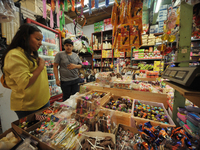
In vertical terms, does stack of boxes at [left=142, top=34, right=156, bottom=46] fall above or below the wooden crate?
above

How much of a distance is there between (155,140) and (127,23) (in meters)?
1.71

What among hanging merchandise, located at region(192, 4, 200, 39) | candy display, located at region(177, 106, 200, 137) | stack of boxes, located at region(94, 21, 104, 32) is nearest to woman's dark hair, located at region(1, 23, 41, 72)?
candy display, located at region(177, 106, 200, 137)

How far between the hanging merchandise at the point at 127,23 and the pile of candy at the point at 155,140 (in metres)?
1.46

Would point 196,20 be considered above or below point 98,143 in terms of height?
above

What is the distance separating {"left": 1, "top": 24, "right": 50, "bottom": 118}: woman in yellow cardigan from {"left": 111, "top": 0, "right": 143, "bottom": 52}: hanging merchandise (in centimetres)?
132

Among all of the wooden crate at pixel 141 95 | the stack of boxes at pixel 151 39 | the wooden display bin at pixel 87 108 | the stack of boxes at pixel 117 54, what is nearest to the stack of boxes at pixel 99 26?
the stack of boxes at pixel 117 54

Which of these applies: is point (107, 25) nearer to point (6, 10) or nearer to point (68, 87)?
→ point (68, 87)

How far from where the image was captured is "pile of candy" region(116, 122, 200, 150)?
579mm

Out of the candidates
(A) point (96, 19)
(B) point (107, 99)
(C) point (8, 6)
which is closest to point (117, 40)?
(B) point (107, 99)

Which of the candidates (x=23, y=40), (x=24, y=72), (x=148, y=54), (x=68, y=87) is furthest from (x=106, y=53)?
(x=24, y=72)

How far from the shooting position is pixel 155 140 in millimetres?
660

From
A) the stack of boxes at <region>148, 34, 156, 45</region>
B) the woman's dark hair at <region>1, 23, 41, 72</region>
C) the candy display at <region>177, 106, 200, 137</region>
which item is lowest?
the candy display at <region>177, 106, 200, 137</region>

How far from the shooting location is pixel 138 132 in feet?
2.56

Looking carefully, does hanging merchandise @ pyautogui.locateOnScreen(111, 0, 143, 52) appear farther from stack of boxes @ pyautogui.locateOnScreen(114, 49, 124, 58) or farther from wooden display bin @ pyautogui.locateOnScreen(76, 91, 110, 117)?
stack of boxes @ pyautogui.locateOnScreen(114, 49, 124, 58)
